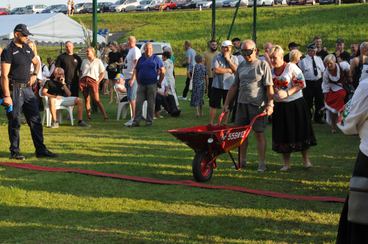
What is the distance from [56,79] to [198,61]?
3440 millimetres

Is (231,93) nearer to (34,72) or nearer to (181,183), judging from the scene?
(181,183)

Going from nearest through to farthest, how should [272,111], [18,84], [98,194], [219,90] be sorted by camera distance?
[98,194], [272,111], [18,84], [219,90]

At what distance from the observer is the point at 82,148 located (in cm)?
1206

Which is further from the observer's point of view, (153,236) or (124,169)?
(124,169)

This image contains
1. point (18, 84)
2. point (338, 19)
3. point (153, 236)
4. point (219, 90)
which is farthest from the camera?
point (338, 19)

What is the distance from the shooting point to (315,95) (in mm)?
15484

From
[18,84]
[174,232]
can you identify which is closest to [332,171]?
→ [174,232]

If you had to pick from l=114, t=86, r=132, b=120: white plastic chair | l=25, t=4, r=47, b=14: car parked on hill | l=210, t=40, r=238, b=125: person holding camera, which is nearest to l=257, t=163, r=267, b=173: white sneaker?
l=210, t=40, r=238, b=125: person holding camera

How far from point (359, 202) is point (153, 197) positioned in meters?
4.05

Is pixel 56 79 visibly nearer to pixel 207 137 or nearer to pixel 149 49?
pixel 149 49

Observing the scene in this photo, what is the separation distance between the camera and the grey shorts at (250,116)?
981cm

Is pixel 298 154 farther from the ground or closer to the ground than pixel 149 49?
closer to the ground

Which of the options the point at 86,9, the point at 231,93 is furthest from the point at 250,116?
the point at 86,9

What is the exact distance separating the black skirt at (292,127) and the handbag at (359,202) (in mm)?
5221
